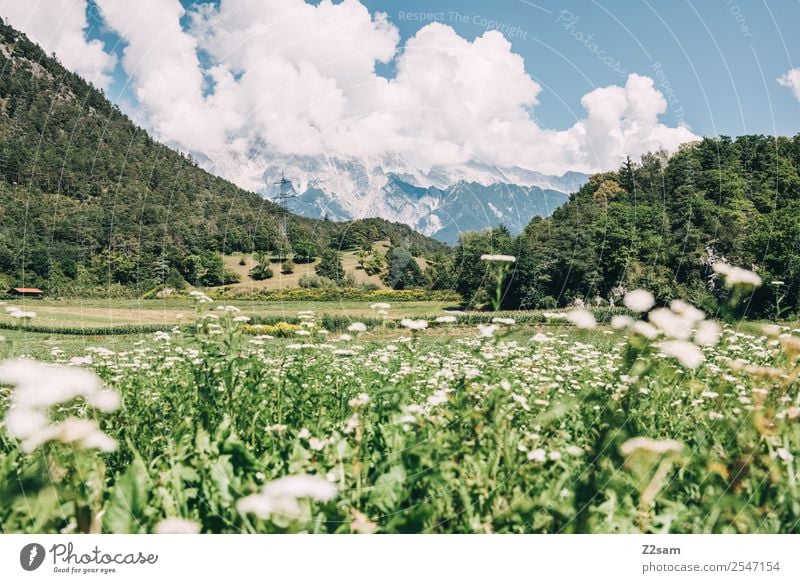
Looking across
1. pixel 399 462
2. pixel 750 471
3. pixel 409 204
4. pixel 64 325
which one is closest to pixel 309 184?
pixel 409 204

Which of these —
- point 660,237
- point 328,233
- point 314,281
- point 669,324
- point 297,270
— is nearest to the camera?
point 669,324

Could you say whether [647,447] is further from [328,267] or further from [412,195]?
[328,267]

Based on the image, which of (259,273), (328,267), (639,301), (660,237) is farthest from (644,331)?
(259,273)

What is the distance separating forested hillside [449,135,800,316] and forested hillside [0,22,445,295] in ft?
12.3

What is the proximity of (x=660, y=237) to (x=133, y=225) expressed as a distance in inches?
643

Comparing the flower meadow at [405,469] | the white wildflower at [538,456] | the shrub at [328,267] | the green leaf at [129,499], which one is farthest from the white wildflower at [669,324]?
the shrub at [328,267]

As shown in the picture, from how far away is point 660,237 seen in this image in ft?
38.9

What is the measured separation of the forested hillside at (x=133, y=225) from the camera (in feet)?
35.4

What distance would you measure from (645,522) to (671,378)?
2.24 metres

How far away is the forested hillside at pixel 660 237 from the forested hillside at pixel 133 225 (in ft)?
12.3

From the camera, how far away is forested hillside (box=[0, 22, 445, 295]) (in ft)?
35.4

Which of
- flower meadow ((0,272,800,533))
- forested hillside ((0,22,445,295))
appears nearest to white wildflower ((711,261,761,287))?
flower meadow ((0,272,800,533))

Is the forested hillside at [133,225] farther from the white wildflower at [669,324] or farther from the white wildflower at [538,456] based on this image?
the white wildflower at [538,456]

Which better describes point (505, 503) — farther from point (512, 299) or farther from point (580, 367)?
point (512, 299)
